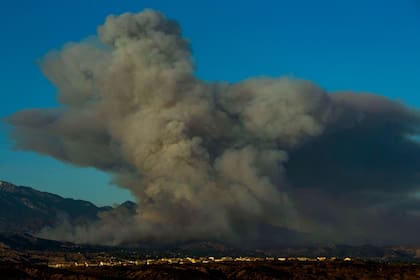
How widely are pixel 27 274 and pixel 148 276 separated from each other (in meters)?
37.8

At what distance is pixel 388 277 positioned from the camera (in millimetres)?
199875

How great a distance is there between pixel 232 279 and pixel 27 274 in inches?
2514

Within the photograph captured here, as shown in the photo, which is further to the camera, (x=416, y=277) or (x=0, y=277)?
(x=416, y=277)

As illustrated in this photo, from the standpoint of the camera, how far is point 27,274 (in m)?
195

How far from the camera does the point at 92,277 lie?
614 ft

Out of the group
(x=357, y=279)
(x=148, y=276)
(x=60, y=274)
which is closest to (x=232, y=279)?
(x=148, y=276)

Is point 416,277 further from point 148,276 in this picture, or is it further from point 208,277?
point 148,276

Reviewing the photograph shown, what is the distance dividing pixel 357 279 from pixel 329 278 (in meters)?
8.89

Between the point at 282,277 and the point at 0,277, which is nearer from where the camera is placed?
the point at 0,277

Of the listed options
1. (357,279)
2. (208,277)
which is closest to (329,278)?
(357,279)

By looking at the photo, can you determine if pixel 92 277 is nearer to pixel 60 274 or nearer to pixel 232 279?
pixel 60 274

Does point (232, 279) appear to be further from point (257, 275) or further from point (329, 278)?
point (329, 278)

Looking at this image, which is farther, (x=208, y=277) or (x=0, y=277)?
(x=208, y=277)

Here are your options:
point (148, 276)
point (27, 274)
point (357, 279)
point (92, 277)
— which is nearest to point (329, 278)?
point (357, 279)
